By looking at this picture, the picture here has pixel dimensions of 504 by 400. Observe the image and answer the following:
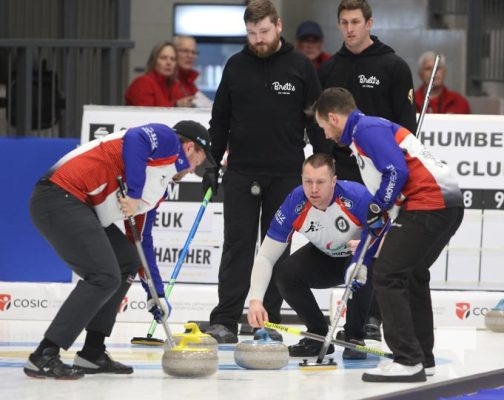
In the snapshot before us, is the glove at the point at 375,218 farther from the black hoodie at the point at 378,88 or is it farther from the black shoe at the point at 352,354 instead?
the black hoodie at the point at 378,88

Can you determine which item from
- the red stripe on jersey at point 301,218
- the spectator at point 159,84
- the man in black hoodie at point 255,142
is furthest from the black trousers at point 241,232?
the spectator at point 159,84

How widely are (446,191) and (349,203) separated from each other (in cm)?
87

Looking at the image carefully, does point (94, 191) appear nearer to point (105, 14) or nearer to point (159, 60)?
point (159, 60)

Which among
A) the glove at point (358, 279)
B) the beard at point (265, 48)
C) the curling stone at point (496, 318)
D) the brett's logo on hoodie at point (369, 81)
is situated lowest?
the curling stone at point (496, 318)

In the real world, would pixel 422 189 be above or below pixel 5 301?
above

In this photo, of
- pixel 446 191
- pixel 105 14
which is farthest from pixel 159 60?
pixel 446 191

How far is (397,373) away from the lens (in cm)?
705

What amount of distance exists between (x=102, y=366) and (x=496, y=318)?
120 inches

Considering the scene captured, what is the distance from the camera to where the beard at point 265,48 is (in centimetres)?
854

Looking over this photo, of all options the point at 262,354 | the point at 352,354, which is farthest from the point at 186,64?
the point at 262,354

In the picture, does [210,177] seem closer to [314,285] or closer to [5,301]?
[314,285]

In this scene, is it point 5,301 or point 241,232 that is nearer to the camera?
point 241,232

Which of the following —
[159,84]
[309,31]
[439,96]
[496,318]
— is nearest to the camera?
[496,318]

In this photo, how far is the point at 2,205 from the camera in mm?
10273
